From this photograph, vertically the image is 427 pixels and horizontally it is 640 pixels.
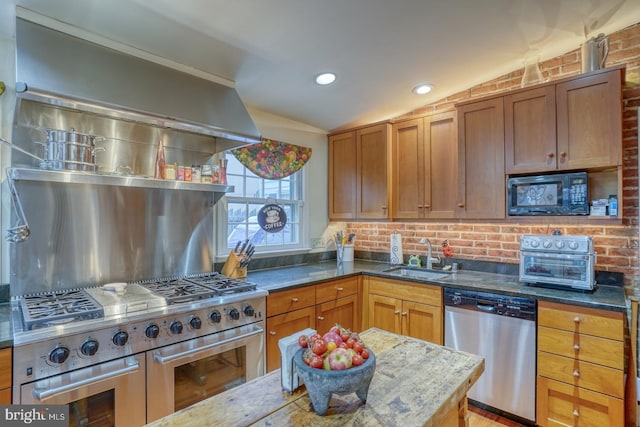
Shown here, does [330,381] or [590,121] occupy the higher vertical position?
[590,121]

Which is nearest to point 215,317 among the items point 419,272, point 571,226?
point 419,272

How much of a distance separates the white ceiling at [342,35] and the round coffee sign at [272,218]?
94cm

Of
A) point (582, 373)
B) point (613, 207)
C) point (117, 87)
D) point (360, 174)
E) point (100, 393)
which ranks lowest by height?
point (582, 373)

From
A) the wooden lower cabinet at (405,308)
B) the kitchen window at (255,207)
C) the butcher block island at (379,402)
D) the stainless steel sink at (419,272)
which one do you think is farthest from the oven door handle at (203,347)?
the stainless steel sink at (419,272)

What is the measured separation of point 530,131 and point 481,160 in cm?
38

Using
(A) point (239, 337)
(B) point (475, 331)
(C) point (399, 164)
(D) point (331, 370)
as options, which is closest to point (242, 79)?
(C) point (399, 164)

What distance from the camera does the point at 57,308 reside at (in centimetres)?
160

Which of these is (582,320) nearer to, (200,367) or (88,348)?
(200,367)

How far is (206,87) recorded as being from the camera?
226 cm

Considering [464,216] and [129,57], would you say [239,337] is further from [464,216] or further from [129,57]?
[464,216]

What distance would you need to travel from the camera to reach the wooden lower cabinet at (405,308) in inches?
101

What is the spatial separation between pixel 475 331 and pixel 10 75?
3287mm

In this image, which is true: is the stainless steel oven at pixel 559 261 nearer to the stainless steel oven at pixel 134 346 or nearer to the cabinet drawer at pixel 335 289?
the cabinet drawer at pixel 335 289

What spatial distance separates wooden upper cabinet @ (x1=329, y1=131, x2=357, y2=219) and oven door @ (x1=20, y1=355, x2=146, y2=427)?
2.34 metres
